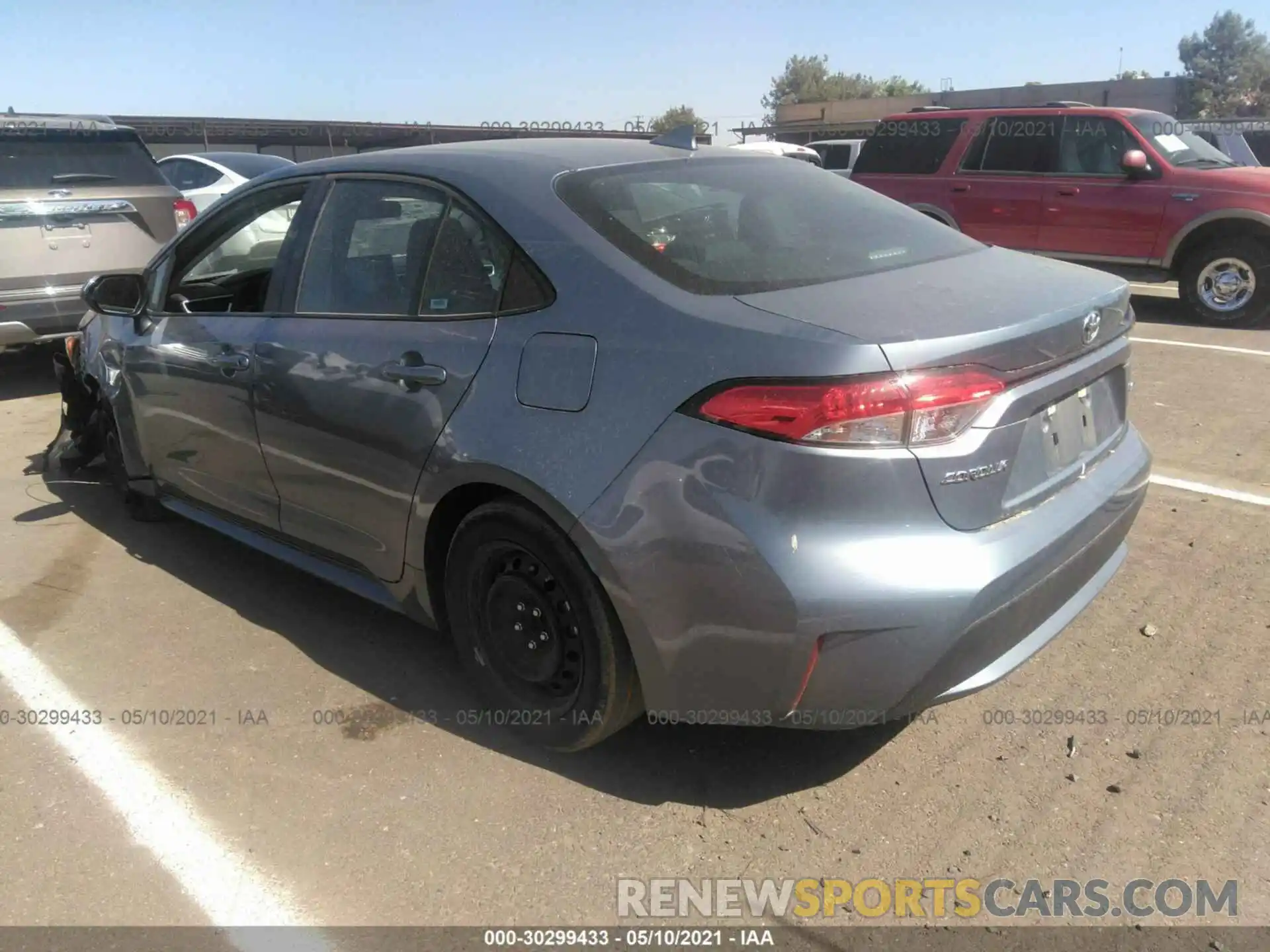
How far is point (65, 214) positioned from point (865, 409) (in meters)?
6.81

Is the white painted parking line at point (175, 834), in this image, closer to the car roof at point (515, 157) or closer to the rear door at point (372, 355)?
the rear door at point (372, 355)

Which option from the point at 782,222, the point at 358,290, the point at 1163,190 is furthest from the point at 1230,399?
the point at 358,290

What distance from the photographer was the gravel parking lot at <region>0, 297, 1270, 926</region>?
250 cm

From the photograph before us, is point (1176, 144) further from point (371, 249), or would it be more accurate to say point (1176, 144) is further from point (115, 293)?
point (115, 293)

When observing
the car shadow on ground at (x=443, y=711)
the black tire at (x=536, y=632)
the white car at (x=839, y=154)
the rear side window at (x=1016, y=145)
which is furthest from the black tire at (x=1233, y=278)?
the white car at (x=839, y=154)

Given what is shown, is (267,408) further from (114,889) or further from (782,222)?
(782,222)

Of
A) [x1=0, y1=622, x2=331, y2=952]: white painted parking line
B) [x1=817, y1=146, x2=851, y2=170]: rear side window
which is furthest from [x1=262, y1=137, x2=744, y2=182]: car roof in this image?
[x1=817, y1=146, x2=851, y2=170]: rear side window

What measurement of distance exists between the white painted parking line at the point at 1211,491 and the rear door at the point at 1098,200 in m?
5.16

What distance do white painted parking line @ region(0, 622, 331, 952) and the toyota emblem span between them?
2.40 metres

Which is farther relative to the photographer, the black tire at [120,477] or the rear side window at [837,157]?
the rear side window at [837,157]

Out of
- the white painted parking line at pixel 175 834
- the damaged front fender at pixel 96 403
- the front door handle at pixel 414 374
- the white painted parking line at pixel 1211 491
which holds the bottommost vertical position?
the white painted parking line at pixel 175 834

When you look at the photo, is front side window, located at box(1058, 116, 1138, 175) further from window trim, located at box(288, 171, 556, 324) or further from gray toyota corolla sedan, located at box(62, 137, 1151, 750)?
window trim, located at box(288, 171, 556, 324)

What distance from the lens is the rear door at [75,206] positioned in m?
6.88

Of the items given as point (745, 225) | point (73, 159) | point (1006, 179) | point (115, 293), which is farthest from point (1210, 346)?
point (73, 159)
